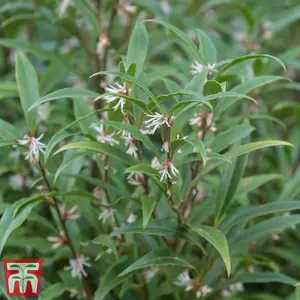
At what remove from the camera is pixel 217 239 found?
37.9 inches

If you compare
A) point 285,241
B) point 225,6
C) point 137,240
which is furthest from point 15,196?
point 225,6

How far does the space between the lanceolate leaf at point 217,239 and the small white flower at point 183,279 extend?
0.57ft

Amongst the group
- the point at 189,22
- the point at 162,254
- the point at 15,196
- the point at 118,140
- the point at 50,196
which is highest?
→ the point at 189,22

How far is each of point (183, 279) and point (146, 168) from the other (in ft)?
1.09

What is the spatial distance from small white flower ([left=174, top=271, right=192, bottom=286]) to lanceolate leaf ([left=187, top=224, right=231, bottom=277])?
173 millimetres

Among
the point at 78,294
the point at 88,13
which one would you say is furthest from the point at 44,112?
the point at 78,294

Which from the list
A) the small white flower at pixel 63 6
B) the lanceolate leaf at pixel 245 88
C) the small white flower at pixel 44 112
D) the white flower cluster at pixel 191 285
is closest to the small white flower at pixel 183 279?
the white flower cluster at pixel 191 285

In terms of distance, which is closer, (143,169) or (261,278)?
(143,169)

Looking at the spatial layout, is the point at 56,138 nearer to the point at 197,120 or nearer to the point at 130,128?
the point at 130,128

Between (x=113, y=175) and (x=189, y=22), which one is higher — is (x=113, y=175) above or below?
below

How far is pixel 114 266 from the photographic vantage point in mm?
1097

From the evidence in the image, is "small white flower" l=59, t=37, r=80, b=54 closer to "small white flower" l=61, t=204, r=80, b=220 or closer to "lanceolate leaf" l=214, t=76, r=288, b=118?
"small white flower" l=61, t=204, r=80, b=220

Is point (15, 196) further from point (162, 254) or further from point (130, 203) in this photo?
point (162, 254)

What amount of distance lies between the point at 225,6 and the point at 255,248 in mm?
1011
